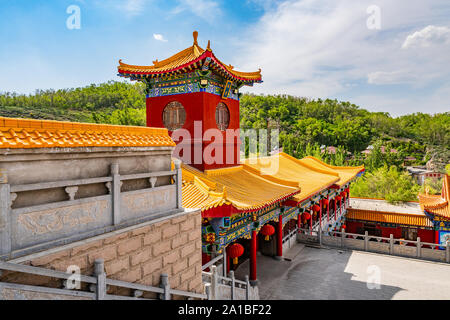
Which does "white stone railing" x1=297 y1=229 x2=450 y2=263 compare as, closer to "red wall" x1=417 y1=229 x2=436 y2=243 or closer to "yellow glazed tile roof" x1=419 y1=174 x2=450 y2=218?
"yellow glazed tile roof" x1=419 y1=174 x2=450 y2=218

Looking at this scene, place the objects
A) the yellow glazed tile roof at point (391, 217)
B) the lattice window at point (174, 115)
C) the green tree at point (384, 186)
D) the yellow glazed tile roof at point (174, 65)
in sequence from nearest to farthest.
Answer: the yellow glazed tile roof at point (174, 65) → the lattice window at point (174, 115) → the yellow glazed tile roof at point (391, 217) → the green tree at point (384, 186)

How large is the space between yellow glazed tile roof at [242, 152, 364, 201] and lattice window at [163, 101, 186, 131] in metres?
3.99

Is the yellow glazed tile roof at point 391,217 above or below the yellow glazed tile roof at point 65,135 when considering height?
below

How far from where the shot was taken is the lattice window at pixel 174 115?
11.6 m

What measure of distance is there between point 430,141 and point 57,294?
9723 centimetres

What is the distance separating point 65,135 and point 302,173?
17514 millimetres

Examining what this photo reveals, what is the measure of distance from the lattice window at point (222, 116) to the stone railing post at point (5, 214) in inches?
366

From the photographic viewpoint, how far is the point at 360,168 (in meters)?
25.7

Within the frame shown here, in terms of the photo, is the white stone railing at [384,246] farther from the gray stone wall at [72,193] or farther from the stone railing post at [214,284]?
the gray stone wall at [72,193]

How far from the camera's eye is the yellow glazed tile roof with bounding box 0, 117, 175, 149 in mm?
3355

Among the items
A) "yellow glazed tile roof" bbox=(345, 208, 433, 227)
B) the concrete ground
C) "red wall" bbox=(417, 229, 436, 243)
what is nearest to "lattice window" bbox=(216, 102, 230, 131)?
the concrete ground

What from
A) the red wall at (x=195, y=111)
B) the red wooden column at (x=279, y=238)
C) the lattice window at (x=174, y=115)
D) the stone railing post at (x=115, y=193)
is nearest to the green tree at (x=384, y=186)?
the red wooden column at (x=279, y=238)

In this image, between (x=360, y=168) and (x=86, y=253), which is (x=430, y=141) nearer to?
(x=360, y=168)

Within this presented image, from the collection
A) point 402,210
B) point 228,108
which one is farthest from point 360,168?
point 228,108
